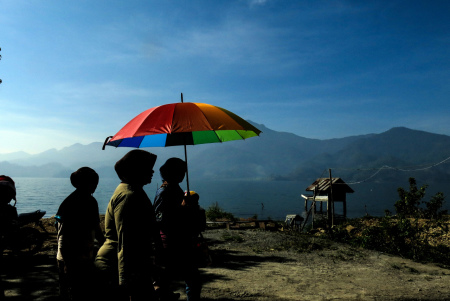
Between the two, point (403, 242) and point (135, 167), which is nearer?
point (135, 167)

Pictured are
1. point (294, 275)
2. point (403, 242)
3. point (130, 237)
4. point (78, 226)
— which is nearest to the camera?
point (130, 237)

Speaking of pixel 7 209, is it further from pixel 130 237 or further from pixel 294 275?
pixel 294 275

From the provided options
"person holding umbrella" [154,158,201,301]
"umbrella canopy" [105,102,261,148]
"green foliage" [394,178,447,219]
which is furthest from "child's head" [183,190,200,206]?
"green foliage" [394,178,447,219]

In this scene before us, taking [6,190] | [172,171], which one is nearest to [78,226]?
[172,171]

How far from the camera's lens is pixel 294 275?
22.5 ft

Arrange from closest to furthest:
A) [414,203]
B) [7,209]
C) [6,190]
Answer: [6,190] → [7,209] → [414,203]

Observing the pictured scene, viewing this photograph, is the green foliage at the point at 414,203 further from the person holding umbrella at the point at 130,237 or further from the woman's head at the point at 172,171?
the person holding umbrella at the point at 130,237

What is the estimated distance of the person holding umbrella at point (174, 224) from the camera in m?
3.18

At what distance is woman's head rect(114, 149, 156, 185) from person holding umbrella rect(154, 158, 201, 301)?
1.58 feet

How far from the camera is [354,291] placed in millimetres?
5762

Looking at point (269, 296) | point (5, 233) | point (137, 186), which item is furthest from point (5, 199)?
point (269, 296)

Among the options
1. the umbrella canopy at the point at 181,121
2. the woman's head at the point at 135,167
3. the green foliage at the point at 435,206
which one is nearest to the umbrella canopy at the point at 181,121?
the umbrella canopy at the point at 181,121

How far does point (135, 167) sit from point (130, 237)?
0.60m

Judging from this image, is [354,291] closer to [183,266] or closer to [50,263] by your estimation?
[183,266]
